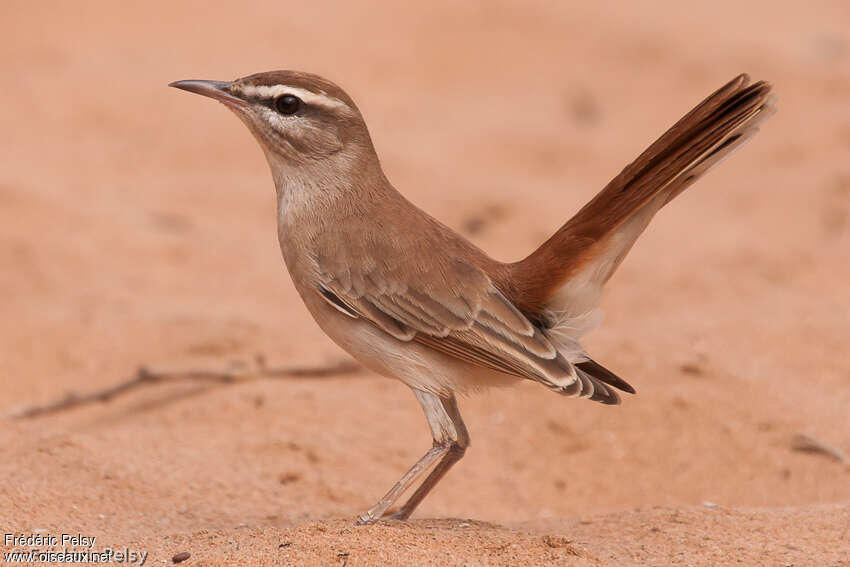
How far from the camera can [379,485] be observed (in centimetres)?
629

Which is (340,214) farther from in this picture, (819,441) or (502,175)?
(502,175)

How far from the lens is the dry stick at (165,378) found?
6.99 meters

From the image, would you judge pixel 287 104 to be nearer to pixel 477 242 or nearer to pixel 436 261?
pixel 436 261

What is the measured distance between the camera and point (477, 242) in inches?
411

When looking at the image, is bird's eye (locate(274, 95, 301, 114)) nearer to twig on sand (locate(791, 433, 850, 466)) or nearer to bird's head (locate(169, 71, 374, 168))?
bird's head (locate(169, 71, 374, 168))

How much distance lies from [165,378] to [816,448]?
410cm

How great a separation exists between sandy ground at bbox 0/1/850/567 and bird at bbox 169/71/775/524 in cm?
72

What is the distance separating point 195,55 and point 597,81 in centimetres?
539

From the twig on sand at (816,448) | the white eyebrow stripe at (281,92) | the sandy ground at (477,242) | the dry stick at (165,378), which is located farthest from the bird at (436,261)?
the dry stick at (165,378)

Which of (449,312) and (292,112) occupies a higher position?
(292,112)

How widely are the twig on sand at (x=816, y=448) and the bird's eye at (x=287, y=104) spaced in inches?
140

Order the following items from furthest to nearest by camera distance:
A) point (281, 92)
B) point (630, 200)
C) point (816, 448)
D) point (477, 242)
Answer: point (477, 242) < point (816, 448) < point (281, 92) < point (630, 200)

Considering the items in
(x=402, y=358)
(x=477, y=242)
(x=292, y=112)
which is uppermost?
(x=292, y=112)

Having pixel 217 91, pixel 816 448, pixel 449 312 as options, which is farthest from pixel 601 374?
pixel 217 91
